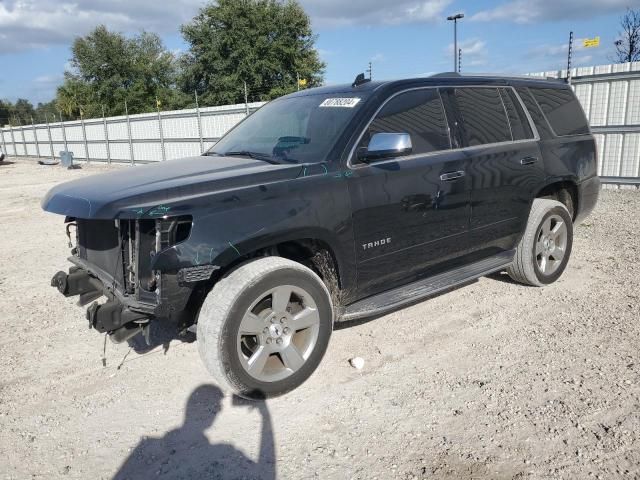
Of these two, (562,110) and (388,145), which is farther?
(562,110)

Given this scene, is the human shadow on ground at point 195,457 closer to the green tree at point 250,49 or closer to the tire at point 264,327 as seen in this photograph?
the tire at point 264,327

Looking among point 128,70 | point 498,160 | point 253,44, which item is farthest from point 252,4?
point 498,160

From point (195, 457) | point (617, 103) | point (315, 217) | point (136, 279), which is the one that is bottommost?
point (195, 457)

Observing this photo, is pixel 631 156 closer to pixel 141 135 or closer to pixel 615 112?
pixel 615 112

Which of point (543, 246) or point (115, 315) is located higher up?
point (115, 315)

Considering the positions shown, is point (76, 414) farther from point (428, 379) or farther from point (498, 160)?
point (498, 160)

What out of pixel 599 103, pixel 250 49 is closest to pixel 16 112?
pixel 250 49

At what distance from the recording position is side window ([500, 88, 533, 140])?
4680mm

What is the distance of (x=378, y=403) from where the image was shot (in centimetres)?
320

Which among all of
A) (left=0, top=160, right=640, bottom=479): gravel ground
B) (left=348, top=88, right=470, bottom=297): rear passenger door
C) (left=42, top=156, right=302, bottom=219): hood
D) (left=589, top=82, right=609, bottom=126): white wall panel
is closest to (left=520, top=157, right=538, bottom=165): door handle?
(left=348, top=88, right=470, bottom=297): rear passenger door

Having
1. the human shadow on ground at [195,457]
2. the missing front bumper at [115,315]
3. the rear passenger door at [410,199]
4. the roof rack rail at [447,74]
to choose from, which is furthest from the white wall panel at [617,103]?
the missing front bumper at [115,315]

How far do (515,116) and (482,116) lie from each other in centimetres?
49

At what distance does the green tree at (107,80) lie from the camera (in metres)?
49.7

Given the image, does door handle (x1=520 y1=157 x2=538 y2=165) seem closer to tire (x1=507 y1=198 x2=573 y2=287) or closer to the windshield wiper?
tire (x1=507 y1=198 x2=573 y2=287)
